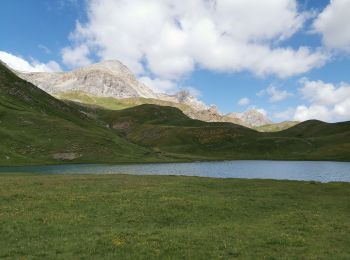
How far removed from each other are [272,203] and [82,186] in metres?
26.8

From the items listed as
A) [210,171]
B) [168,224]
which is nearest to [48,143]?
[210,171]

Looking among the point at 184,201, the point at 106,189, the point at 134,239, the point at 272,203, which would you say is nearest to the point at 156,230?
→ the point at 134,239

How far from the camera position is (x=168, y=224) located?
32812 mm

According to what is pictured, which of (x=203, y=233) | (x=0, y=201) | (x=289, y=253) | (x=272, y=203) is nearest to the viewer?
(x=289, y=253)

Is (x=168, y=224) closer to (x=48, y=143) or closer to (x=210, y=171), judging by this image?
(x=210, y=171)

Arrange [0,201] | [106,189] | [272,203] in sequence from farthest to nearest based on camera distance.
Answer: [106,189] → [272,203] → [0,201]

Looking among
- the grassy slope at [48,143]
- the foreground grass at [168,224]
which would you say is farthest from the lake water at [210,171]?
the foreground grass at [168,224]

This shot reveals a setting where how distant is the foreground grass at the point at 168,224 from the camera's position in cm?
Result: 2417

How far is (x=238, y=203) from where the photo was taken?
138 feet

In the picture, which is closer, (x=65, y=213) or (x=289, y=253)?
(x=289, y=253)

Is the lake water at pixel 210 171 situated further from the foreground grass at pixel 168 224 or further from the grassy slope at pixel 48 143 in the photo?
the foreground grass at pixel 168 224

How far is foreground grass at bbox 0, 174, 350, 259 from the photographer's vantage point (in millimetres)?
24172

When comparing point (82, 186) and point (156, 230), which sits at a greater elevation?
point (82, 186)

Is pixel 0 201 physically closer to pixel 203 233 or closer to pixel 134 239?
pixel 134 239
